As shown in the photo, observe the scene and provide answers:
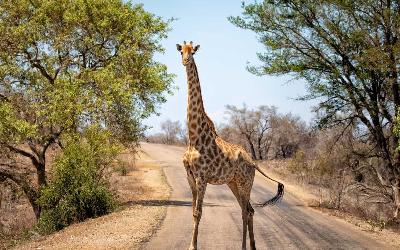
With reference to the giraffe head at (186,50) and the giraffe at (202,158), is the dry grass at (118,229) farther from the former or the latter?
the giraffe head at (186,50)

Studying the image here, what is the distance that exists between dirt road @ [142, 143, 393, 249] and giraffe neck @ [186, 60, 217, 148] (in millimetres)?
3312

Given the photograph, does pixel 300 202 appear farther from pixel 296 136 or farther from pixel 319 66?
pixel 296 136

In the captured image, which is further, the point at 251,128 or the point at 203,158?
the point at 251,128

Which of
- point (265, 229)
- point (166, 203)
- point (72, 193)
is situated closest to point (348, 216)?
point (265, 229)

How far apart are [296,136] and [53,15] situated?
46.6m

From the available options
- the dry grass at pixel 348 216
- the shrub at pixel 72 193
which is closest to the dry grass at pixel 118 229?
the shrub at pixel 72 193

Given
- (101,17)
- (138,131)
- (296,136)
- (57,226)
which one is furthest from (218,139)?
(296,136)

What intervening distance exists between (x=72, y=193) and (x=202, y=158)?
1037 centimetres

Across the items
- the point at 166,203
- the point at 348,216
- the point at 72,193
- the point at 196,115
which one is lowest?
the point at 348,216

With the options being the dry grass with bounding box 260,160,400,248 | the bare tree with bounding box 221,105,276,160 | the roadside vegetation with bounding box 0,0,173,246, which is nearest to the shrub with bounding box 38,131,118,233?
the roadside vegetation with bounding box 0,0,173,246

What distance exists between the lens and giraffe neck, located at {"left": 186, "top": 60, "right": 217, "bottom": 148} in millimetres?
11266

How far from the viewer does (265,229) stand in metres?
16.2

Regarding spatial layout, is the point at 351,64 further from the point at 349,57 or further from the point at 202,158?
the point at 202,158

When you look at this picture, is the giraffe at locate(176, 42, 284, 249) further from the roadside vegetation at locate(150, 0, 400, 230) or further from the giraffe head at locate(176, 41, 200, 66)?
the roadside vegetation at locate(150, 0, 400, 230)
